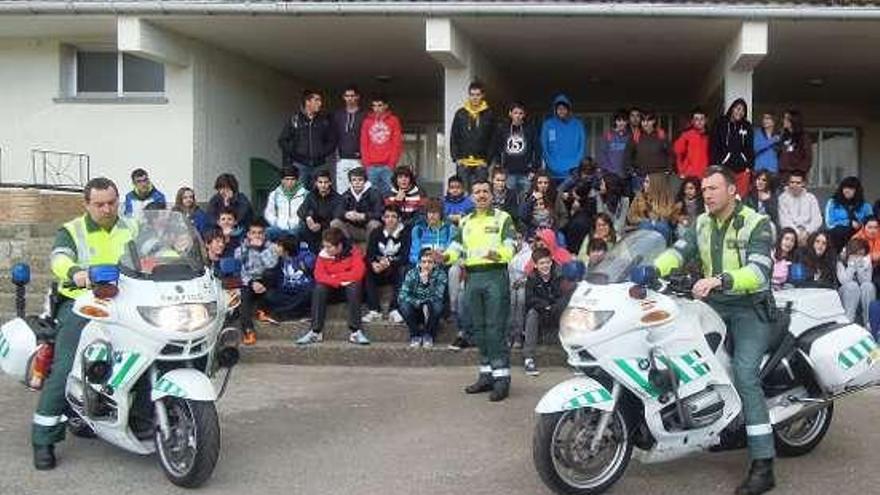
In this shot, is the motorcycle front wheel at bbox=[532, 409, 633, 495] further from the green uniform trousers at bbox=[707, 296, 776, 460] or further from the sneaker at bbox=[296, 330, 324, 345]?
the sneaker at bbox=[296, 330, 324, 345]

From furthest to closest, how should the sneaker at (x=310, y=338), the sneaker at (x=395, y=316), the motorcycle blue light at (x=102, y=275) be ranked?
the sneaker at (x=395, y=316) < the sneaker at (x=310, y=338) < the motorcycle blue light at (x=102, y=275)

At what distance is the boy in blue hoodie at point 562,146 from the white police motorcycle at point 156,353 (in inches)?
277

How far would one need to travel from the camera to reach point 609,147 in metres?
12.7

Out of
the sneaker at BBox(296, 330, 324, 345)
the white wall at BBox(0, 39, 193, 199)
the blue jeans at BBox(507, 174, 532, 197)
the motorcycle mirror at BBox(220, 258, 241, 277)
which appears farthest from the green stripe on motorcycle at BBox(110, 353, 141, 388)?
the white wall at BBox(0, 39, 193, 199)

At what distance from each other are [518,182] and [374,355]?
3.50 metres

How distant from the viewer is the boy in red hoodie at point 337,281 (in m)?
9.92

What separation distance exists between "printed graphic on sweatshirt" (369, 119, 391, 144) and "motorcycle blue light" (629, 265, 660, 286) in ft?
23.7

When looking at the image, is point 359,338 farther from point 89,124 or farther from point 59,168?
point 59,168

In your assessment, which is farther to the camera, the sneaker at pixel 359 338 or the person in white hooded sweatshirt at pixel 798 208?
the person in white hooded sweatshirt at pixel 798 208

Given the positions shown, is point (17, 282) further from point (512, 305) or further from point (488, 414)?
point (512, 305)

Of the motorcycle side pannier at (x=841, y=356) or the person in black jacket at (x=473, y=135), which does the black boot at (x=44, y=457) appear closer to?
the motorcycle side pannier at (x=841, y=356)

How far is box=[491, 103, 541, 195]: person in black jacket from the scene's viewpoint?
12.1 m

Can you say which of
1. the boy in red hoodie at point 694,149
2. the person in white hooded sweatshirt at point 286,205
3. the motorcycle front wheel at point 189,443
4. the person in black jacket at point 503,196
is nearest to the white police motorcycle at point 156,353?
the motorcycle front wheel at point 189,443

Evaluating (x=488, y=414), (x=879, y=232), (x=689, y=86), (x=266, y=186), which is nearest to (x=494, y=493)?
(x=488, y=414)
